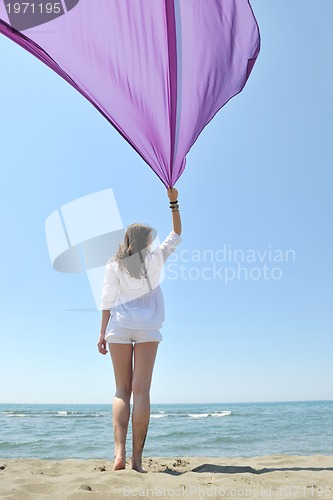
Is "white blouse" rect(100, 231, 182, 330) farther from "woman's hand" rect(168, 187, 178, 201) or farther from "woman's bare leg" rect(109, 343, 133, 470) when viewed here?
"woman's hand" rect(168, 187, 178, 201)

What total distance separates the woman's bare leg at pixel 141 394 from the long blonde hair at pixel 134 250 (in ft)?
1.86

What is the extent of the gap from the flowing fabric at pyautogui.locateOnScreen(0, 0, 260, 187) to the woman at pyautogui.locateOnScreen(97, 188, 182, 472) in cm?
73

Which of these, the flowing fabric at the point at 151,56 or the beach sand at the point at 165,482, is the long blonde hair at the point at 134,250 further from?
the beach sand at the point at 165,482

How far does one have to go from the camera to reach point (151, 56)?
4.05m

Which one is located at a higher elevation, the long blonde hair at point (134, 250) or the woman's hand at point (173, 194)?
the woman's hand at point (173, 194)

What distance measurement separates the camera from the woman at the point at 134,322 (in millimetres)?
3299

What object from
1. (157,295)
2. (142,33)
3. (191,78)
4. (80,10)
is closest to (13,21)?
(80,10)

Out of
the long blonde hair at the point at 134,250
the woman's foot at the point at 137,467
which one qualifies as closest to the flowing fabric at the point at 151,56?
the long blonde hair at the point at 134,250

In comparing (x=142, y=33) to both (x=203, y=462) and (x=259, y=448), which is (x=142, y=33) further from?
(x=259, y=448)

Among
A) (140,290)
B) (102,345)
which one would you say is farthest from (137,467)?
(140,290)

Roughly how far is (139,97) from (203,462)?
3.34 metres

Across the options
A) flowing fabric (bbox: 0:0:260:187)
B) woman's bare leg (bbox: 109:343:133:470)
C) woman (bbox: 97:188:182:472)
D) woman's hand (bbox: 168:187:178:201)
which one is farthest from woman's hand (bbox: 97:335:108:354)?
flowing fabric (bbox: 0:0:260:187)

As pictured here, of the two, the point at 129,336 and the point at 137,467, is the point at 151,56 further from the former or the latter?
the point at 137,467

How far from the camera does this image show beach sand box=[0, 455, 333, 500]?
251cm
